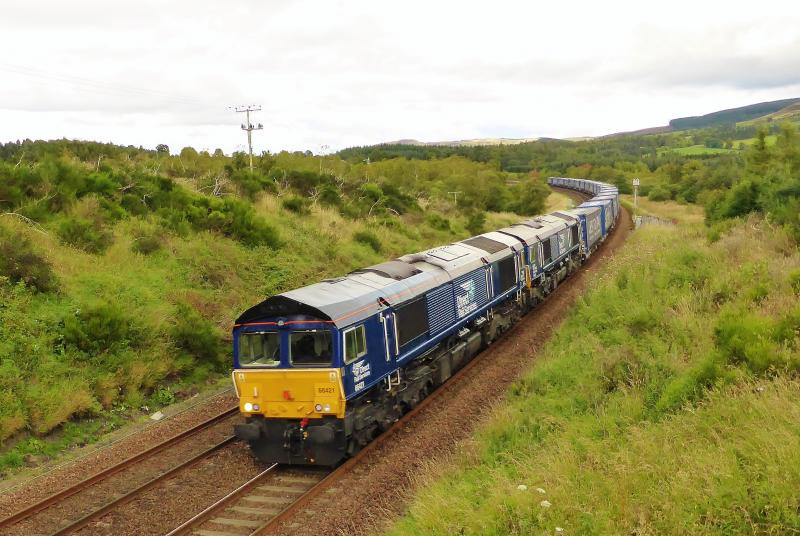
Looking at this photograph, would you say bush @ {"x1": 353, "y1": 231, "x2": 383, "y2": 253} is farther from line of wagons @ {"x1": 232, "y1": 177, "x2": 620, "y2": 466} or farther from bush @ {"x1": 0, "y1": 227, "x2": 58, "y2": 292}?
bush @ {"x1": 0, "y1": 227, "x2": 58, "y2": 292}

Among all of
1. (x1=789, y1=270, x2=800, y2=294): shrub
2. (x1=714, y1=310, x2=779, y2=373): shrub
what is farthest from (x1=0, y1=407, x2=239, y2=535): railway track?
(x1=789, y1=270, x2=800, y2=294): shrub

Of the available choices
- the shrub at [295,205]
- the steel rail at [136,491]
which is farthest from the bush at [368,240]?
the steel rail at [136,491]

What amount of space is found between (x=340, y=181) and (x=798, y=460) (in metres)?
35.9

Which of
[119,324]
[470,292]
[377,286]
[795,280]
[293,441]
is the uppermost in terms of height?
[377,286]

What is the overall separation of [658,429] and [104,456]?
1040 cm

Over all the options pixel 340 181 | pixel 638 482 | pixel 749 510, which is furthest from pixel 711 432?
pixel 340 181

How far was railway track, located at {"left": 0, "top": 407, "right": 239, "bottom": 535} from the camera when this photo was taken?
33.5 feet

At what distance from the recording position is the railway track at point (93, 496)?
10211 millimetres

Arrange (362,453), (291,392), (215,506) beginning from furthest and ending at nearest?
(362,453) < (291,392) < (215,506)

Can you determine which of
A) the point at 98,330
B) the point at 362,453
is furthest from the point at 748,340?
the point at 98,330

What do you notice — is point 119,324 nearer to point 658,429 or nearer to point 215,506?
point 215,506

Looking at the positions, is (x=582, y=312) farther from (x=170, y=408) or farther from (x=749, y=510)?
(x=749, y=510)

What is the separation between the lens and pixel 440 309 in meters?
15.6

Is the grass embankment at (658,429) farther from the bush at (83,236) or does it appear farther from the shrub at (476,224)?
the shrub at (476,224)
